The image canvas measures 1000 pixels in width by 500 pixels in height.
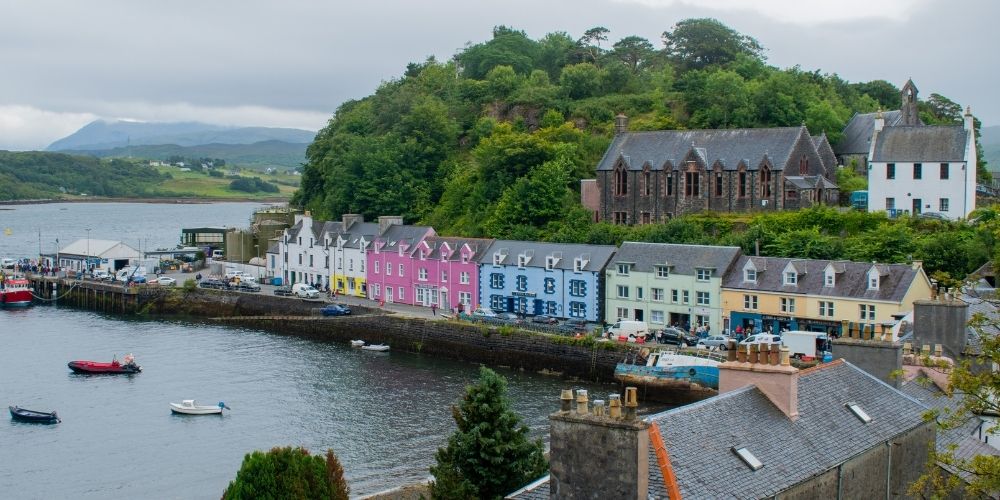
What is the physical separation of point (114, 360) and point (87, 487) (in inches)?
839

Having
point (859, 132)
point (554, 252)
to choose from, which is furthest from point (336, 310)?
point (859, 132)

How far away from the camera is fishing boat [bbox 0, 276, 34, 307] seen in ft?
279

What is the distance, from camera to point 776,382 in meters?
20.8

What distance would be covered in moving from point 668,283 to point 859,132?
95.9 ft

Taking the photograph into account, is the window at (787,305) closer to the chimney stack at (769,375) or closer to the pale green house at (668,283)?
the pale green house at (668,283)

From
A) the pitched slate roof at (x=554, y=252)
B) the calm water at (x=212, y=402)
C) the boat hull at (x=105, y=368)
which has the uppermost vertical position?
the pitched slate roof at (x=554, y=252)

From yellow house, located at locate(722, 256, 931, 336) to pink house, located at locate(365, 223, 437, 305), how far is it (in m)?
23.8

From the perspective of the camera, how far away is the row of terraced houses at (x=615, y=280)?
52.1 metres

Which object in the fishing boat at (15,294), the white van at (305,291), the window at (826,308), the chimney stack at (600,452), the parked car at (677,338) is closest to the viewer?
the chimney stack at (600,452)

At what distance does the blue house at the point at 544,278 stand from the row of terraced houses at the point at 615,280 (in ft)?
0.19

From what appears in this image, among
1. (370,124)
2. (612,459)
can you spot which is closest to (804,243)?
(612,459)

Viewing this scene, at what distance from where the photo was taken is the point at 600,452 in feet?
54.7

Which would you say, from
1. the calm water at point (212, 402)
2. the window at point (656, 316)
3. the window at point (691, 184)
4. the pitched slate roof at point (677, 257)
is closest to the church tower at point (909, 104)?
the window at point (691, 184)

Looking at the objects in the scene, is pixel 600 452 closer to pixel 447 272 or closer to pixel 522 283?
pixel 522 283
